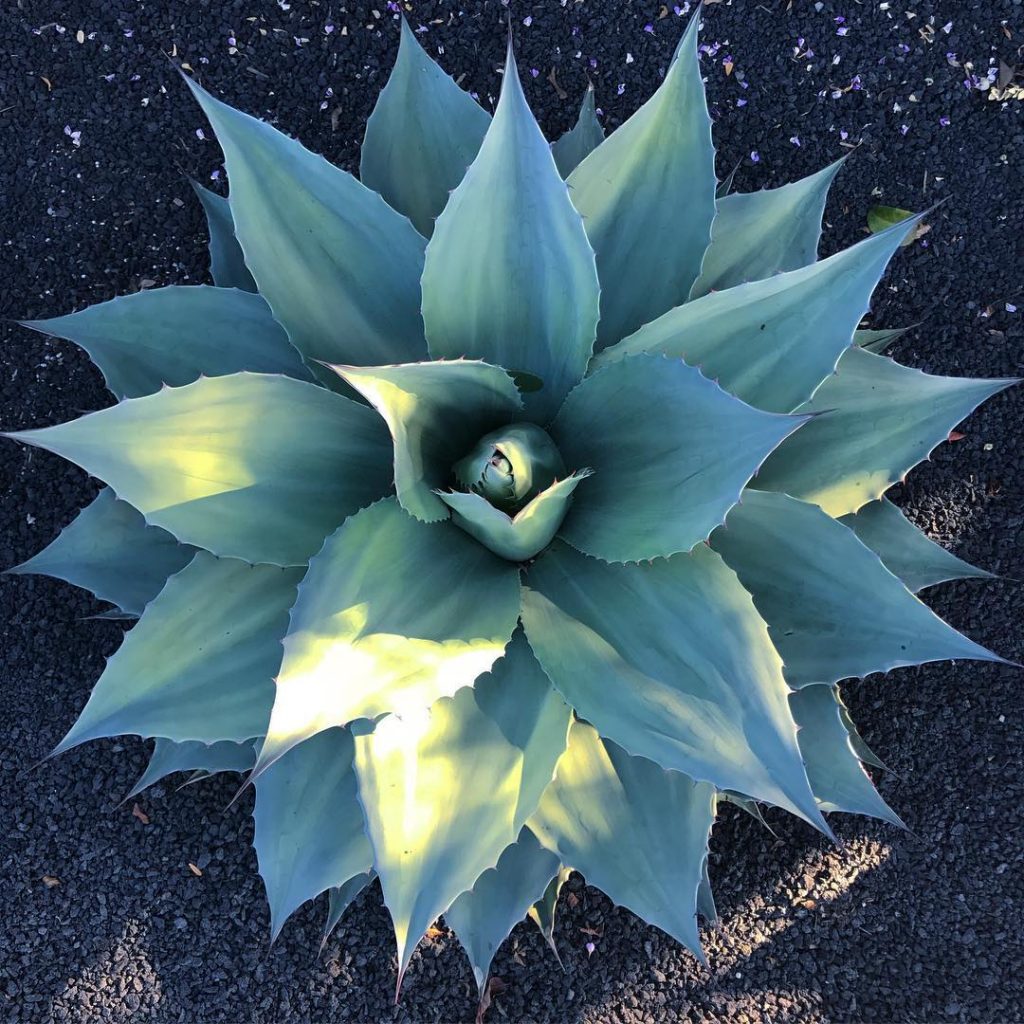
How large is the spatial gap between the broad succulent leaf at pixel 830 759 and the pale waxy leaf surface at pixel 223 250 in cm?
113

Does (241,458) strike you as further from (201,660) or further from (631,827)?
(631,827)

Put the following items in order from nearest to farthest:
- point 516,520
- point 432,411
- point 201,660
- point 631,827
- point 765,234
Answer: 1. point 516,520
2. point 432,411
3. point 201,660
4. point 631,827
5. point 765,234

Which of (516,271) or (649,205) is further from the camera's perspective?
(649,205)

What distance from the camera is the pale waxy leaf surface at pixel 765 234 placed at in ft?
4.88

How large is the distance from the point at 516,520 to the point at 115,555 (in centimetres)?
78

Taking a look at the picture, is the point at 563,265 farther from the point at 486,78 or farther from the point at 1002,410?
the point at 1002,410

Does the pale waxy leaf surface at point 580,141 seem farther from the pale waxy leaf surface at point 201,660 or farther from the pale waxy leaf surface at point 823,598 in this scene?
the pale waxy leaf surface at point 201,660

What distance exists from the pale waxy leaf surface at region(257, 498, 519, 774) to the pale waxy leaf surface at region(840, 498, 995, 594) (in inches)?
24.9

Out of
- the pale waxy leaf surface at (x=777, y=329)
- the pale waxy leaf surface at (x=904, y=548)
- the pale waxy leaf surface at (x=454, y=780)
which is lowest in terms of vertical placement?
the pale waxy leaf surface at (x=454, y=780)

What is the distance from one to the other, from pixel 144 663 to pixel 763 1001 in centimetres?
141

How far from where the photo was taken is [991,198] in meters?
1.93

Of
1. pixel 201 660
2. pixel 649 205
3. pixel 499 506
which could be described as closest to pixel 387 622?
pixel 499 506

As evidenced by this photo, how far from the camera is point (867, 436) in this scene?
143cm

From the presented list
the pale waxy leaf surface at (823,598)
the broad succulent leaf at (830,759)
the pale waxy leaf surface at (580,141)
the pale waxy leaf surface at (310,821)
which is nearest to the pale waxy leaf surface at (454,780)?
the pale waxy leaf surface at (310,821)
